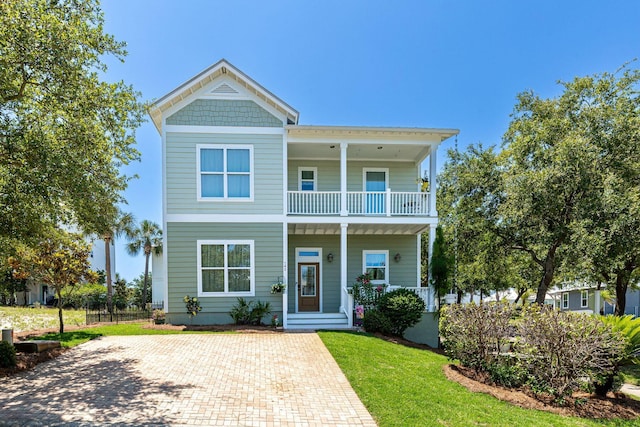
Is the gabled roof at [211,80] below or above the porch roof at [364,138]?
above

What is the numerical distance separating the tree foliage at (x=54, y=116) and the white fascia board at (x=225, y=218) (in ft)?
14.0

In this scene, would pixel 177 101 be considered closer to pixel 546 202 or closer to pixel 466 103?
pixel 546 202

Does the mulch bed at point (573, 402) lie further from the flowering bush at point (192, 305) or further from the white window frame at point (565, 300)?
the white window frame at point (565, 300)

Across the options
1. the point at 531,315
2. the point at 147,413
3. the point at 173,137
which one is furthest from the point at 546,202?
the point at 173,137

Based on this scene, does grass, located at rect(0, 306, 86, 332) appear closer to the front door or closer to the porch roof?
the front door

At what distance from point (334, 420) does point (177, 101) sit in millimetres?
11764

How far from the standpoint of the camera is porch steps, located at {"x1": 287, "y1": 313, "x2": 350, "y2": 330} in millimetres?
12500

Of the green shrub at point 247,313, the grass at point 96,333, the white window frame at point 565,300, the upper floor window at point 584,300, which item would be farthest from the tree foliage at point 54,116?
the white window frame at point 565,300

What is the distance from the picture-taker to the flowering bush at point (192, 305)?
492 inches

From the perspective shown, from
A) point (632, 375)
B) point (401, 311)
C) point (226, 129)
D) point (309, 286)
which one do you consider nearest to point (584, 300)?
point (632, 375)

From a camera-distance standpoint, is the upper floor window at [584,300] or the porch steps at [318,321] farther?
the upper floor window at [584,300]

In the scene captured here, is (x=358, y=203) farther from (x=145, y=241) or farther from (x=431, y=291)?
(x=145, y=241)

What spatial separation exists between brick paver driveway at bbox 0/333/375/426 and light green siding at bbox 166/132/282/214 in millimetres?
5072

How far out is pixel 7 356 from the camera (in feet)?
23.6
